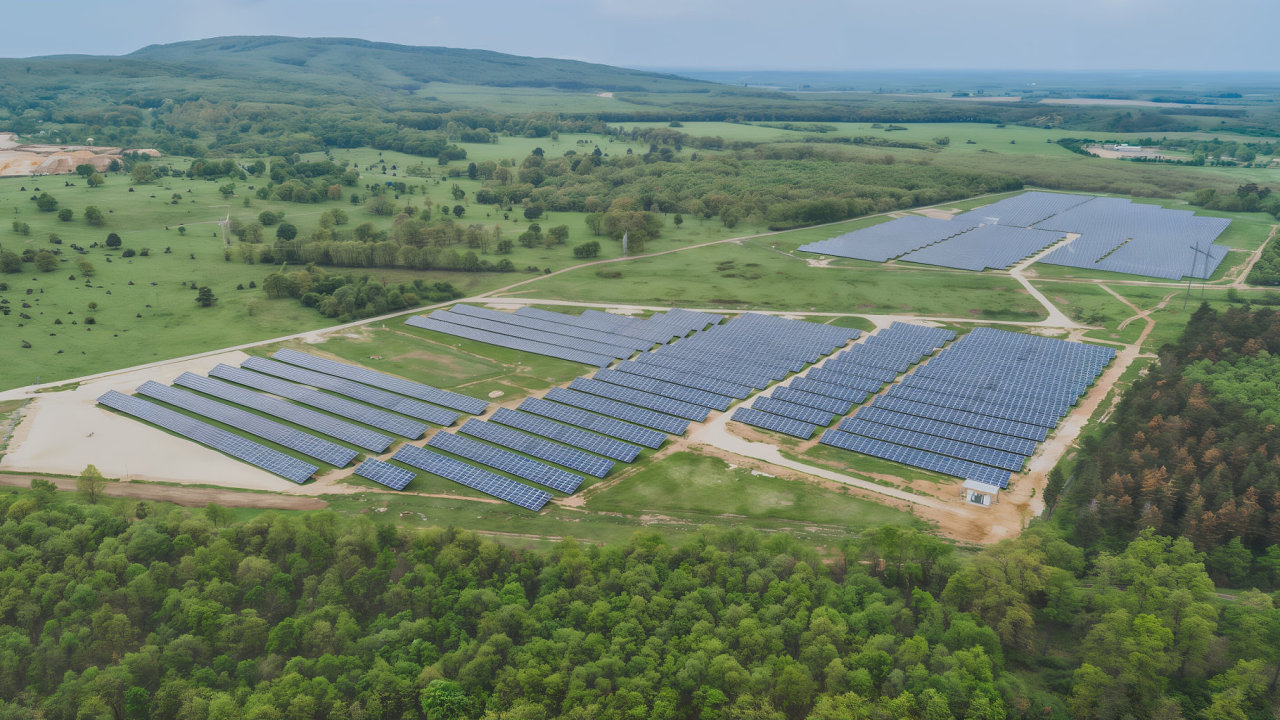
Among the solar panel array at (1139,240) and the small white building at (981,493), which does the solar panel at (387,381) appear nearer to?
the small white building at (981,493)

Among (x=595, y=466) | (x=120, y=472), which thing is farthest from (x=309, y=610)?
(x=120, y=472)

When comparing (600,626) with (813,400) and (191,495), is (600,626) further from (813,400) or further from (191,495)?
(813,400)

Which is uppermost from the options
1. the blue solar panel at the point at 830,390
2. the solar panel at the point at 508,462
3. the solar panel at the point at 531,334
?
the solar panel at the point at 531,334

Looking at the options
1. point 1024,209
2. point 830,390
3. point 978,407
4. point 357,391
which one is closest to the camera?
point 978,407

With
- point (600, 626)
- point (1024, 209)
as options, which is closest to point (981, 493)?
point (600, 626)

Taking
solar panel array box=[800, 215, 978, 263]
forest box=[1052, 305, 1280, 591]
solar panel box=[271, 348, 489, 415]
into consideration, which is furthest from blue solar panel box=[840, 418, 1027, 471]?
solar panel array box=[800, 215, 978, 263]

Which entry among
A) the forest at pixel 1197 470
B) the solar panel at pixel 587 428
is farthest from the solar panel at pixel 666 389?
the forest at pixel 1197 470
